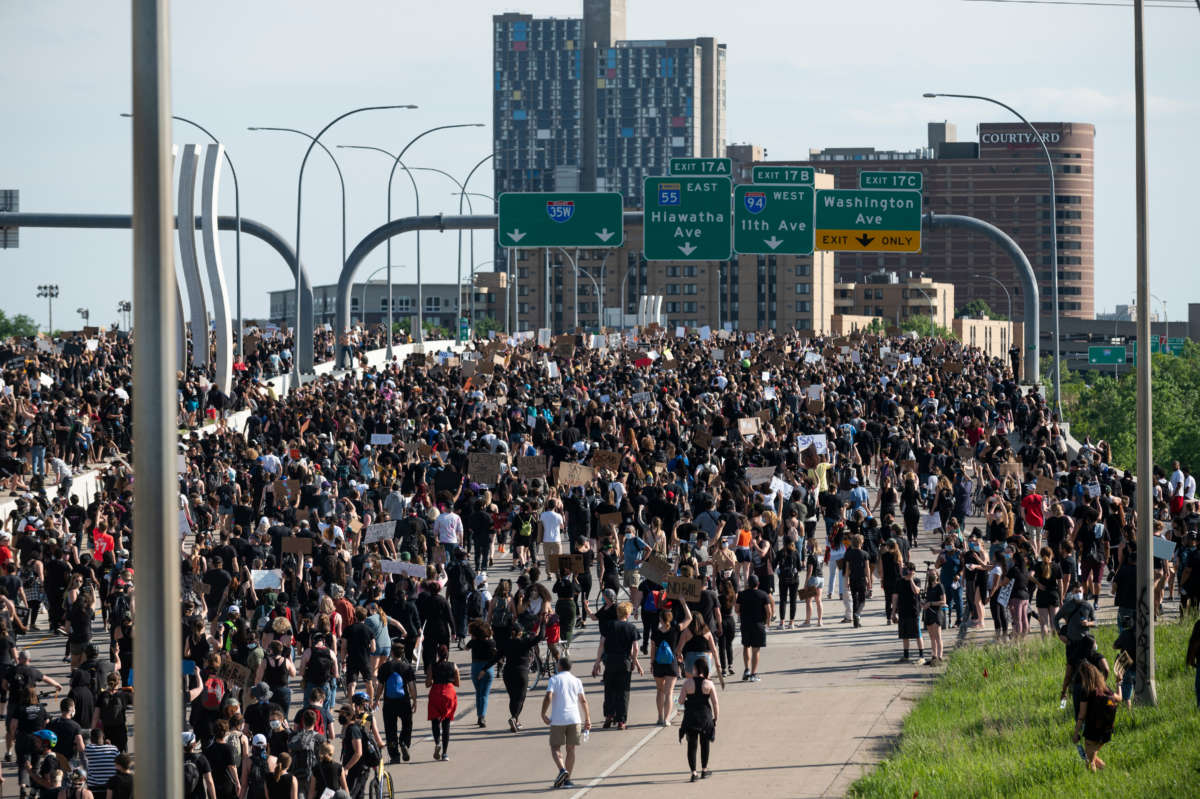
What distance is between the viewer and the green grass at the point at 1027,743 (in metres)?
14.0

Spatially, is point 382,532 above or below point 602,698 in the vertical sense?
above

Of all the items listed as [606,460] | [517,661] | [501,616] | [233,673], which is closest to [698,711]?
[517,661]

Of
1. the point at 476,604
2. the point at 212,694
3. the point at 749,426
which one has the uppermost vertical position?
the point at 749,426

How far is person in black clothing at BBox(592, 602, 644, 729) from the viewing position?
683 inches

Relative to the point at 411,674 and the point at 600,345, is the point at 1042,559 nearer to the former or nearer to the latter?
the point at 411,674

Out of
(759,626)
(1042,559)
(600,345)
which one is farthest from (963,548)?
(600,345)

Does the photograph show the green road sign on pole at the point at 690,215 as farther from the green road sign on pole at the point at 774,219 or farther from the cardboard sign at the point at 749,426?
the cardboard sign at the point at 749,426

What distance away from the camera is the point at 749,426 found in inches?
1259

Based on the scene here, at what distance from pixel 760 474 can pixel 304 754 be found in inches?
537

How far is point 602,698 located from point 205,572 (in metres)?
5.29

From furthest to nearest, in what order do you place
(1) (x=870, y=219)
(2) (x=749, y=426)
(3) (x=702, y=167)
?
(3) (x=702, y=167), (1) (x=870, y=219), (2) (x=749, y=426)

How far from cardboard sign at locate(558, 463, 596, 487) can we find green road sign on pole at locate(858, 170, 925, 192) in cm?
2266

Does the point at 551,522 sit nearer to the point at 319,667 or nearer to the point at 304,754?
the point at 319,667

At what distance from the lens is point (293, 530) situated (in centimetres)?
2420
